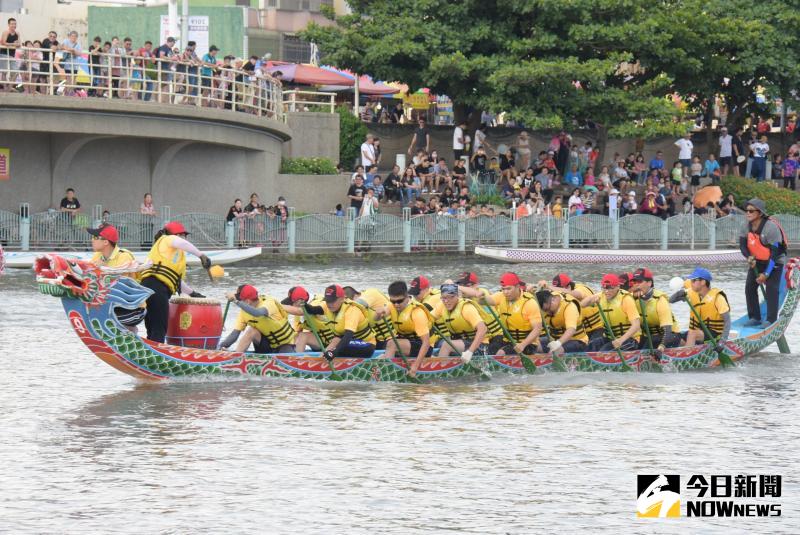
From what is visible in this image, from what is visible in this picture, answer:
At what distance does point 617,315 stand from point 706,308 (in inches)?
64.7

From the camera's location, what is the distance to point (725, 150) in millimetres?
47344

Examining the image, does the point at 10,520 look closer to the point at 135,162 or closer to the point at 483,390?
the point at 483,390

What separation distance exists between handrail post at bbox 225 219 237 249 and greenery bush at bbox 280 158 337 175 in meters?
6.09

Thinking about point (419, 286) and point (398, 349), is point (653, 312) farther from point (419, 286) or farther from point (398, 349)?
point (398, 349)

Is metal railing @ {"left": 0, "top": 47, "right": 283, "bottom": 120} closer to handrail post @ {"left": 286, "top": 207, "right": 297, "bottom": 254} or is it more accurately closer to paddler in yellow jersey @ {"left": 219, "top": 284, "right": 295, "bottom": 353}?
handrail post @ {"left": 286, "top": 207, "right": 297, "bottom": 254}

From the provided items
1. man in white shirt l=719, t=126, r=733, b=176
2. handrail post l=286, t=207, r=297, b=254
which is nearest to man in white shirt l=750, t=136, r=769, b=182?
man in white shirt l=719, t=126, r=733, b=176

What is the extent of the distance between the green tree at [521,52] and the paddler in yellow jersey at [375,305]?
77.6 ft

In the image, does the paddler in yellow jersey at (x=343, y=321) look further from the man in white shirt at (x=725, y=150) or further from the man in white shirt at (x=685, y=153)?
the man in white shirt at (x=725, y=150)

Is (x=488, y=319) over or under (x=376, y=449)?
over

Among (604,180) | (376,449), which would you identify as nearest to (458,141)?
(604,180)

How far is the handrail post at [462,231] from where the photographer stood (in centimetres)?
3897

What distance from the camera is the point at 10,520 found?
13.0 m

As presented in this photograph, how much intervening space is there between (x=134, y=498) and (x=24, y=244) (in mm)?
21469

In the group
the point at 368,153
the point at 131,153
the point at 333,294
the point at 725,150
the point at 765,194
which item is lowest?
the point at 333,294
